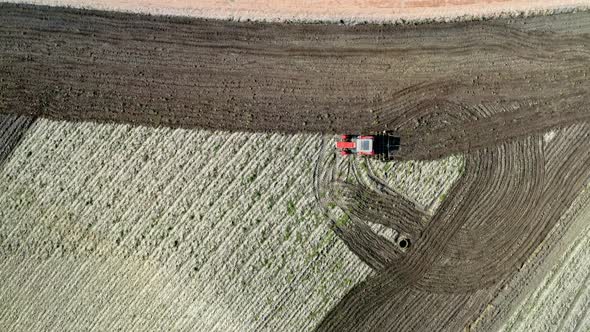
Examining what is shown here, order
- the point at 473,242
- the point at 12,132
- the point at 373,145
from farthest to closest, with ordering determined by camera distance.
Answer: the point at 12,132 → the point at 473,242 → the point at 373,145

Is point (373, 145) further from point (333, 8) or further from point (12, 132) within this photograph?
point (12, 132)

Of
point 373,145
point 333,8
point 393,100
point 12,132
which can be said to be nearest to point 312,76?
point 333,8

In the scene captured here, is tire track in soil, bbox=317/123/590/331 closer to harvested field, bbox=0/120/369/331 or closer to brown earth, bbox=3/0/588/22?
harvested field, bbox=0/120/369/331

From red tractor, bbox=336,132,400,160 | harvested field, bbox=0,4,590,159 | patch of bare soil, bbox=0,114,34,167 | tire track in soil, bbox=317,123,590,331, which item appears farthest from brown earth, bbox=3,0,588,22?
tire track in soil, bbox=317,123,590,331

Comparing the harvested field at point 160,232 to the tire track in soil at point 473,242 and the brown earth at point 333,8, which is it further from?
the brown earth at point 333,8

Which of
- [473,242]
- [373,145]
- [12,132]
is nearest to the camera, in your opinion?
[373,145]

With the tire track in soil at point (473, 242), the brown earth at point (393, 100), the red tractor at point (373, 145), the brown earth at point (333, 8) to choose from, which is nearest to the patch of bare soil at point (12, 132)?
the brown earth at point (393, 100)
